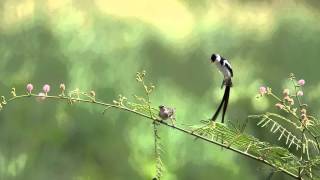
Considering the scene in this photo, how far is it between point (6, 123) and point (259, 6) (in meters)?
0.63

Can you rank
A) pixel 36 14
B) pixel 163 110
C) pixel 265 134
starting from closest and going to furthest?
pixel 163 110 < pixel 265 134 < pixel 36 14

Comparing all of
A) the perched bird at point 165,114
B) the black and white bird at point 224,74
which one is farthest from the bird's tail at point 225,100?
the perched bird at point 165,114

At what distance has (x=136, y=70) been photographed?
1.52 meters

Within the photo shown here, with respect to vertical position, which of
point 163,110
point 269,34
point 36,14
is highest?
point 36,14

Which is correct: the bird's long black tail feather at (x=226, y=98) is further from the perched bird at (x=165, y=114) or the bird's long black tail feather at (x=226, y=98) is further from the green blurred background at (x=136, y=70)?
the perched bird at (x=165, y=114)

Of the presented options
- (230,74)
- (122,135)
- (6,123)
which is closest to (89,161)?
(122,135)

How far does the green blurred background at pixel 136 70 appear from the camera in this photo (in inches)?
57.7

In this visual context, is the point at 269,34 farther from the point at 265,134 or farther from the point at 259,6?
the point at 265,134

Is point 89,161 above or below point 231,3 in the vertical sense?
below

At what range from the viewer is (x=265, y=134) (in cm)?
144

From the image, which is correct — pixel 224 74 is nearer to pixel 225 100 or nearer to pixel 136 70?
pixel 225 100

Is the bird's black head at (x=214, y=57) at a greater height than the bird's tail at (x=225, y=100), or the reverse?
the bird's black head at (x=214, y=57)

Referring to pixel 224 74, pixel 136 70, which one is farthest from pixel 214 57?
pixel 136 70

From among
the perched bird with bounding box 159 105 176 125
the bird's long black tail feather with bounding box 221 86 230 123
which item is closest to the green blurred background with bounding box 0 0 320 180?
the bird's long black tail feather with bounding box 221 86 230 123
